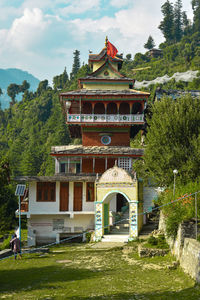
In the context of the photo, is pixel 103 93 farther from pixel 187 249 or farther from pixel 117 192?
pixel 187 249

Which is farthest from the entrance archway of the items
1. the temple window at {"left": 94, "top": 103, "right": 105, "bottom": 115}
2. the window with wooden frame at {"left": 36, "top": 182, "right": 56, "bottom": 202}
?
the temple window at {"left": 94, "top": 103, "right": 105, "bottom": 115}

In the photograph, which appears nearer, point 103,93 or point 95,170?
point 95,170

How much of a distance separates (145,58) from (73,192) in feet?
498

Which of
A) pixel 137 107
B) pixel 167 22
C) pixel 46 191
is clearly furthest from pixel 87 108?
pixel 167 22

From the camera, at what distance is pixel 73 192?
28.5m

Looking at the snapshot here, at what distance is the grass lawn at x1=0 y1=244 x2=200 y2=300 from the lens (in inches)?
498

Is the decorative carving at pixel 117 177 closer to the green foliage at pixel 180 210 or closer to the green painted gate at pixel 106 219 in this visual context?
the green painted gate at pixel 106 219

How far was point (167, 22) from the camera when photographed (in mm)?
175625

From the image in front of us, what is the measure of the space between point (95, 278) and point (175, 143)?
13473 millimetres

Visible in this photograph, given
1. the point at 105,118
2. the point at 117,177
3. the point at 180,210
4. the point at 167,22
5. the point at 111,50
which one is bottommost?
the point at 180,210

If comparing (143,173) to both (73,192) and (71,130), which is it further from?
(71,130)

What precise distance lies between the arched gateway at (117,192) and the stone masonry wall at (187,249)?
591cm

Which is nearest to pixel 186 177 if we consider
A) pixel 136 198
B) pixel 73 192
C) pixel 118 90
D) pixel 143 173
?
pixel 136 198

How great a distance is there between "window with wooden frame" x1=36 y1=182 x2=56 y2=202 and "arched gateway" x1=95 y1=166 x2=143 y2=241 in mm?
4699
